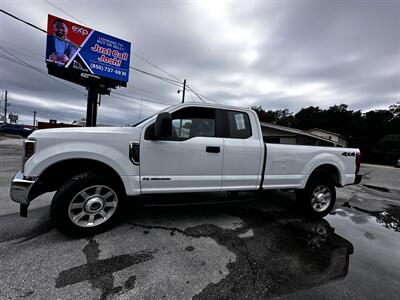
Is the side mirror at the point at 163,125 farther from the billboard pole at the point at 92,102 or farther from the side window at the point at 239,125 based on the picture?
the billboard pole at the point at 92,102

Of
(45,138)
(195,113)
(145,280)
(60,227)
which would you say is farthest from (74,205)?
(195,113)

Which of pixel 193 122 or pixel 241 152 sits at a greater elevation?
pixel 193 122

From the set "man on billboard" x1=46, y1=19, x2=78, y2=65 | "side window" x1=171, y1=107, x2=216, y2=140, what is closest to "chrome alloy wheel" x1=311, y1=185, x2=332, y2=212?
"side window" x1=171, y1=107, x2=216, y2=140

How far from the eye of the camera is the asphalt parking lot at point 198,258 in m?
1.85

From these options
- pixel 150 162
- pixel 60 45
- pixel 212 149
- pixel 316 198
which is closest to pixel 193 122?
pixel 212 149

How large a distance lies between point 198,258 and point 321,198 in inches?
120

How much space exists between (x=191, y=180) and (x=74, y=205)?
5.44 feet

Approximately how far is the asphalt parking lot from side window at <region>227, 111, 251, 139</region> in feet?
3.76

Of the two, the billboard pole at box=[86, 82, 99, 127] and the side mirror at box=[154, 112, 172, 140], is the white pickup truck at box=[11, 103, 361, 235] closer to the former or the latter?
the side mirror at box=[154, 112, 172, 140]

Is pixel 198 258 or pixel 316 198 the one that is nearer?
pixel 198 258

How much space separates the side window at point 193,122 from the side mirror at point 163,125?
40 centimetres

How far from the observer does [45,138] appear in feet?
8.05

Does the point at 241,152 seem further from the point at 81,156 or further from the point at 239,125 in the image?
the point at 81,156

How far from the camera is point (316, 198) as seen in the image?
12.9ft
